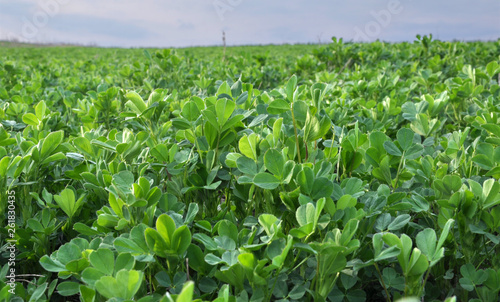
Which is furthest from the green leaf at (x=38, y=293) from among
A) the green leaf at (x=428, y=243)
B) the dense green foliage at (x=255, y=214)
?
the green leaf at (x=428, y=243)

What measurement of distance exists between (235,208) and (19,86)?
2.67 metres

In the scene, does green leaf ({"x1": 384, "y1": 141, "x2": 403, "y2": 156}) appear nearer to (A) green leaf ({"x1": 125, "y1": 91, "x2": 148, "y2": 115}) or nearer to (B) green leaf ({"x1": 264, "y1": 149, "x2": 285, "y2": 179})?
(B) green leaf ({"x1": 264, "y1": 149, "x2": 285, "y2": 179})

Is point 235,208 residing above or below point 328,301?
above

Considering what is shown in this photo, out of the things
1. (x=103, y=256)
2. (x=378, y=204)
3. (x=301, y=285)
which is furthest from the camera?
(x=378, y=204)

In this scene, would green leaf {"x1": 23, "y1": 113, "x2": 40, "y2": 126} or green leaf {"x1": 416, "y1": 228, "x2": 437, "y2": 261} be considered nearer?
green leaf {"x1": 416, "y1": 228, "x2": 437, "y2": 261}

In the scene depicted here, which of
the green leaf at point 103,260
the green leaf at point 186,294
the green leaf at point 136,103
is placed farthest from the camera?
the green leaf at point 136,103

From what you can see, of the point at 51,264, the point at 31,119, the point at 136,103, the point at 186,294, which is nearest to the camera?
the point at 186,294

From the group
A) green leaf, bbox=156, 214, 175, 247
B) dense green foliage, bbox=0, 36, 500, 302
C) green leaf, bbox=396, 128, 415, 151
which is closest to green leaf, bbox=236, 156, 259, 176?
dense green foliage, bbox=0, 36, 500, 302

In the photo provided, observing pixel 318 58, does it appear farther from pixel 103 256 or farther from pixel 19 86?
pixel 103 256

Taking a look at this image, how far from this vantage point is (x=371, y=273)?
1.10 metres

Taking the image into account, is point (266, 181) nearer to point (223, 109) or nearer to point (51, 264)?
point (223, 109)

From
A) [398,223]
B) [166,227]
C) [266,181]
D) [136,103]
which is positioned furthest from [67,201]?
[398,223]

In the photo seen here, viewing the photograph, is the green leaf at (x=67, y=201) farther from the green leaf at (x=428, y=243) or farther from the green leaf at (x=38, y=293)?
the green leaf at (x=428, y=243)

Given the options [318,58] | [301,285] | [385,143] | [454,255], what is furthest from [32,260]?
[318,58]
